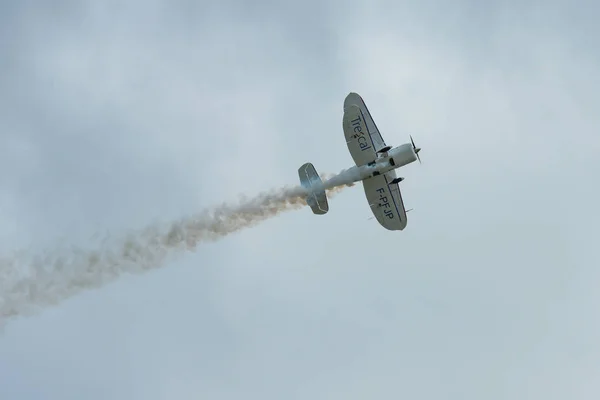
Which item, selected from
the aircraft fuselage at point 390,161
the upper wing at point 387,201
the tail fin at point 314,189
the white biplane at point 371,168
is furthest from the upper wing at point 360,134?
the tail fin at point 314,189

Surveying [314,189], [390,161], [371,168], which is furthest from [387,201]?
[314,189]

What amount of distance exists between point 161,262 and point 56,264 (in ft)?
19.1

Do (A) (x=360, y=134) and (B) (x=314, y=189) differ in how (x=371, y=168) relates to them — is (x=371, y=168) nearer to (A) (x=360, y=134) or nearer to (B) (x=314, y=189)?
(A) (x=360, y=134)

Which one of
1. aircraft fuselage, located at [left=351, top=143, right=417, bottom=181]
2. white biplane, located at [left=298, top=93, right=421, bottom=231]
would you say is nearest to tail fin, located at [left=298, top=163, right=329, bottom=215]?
white biplane, located at [left=298, top=93, right=421, bottom=231]

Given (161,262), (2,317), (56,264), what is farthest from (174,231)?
(2,317)

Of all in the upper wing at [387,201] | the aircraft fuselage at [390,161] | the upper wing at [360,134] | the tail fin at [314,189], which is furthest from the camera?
the upper wing at [387,201]

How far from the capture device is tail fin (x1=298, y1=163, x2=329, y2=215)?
58.7 meters

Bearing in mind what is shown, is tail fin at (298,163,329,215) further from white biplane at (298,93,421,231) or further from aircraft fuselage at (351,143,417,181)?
aircraft fuselage at (351,143,417,181)

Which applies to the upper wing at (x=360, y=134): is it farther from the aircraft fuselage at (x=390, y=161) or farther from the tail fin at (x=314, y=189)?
the tail fin at (x=314, y=189)

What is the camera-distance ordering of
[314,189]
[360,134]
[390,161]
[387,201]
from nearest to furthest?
[390,161] < [360,134] < [314,189] < [387,201]

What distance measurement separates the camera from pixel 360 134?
5775 cm

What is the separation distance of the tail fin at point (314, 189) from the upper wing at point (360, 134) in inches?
106

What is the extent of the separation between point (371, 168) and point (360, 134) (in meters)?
2.03

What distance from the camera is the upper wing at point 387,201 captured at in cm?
5894
